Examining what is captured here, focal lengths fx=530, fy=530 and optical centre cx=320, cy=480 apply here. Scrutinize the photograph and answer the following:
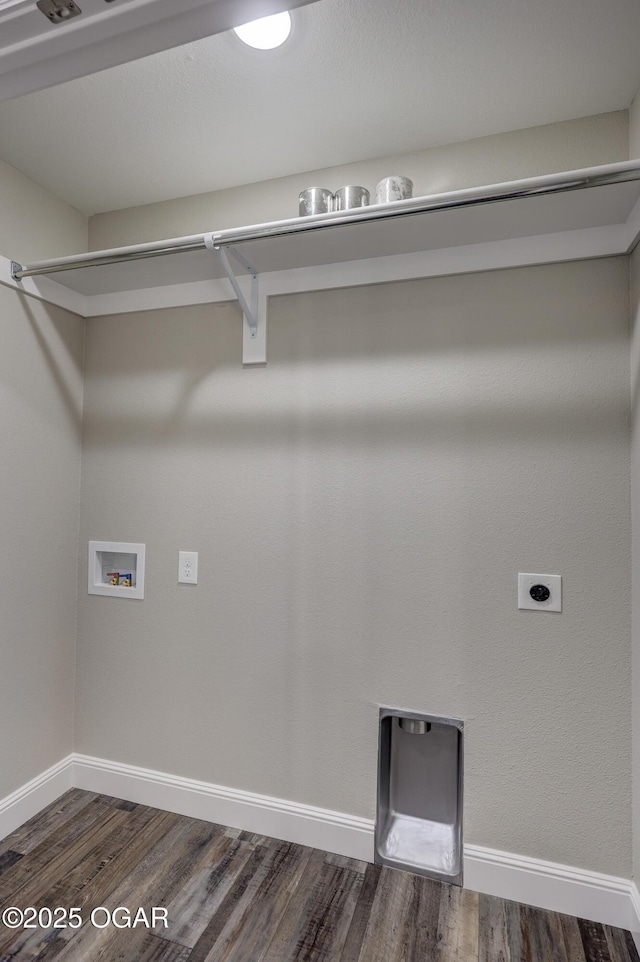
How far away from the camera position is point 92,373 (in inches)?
88.9

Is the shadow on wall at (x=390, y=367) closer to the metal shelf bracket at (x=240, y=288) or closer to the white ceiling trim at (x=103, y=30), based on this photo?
the metal shelf bracket at (x=240, y=288)

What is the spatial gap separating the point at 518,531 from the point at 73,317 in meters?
1.94

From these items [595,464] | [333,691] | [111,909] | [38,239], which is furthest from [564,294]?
[111,909]

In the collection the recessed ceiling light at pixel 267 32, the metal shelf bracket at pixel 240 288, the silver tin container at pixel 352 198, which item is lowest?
the metal shelf bracket at pixel 240 288

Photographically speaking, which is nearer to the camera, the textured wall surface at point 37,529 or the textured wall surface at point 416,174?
the textured wall surface at point 416,174

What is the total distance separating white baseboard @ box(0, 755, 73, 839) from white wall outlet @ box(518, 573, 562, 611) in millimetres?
1910

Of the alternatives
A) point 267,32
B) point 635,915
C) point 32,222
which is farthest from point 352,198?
point 635,915

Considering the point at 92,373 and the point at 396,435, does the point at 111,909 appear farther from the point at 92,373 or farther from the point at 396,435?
the point at 92,373

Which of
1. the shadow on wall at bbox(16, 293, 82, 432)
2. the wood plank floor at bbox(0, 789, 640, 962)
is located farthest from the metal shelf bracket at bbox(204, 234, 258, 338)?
the wood plank floor at bbox(0, 789, 640, 962)

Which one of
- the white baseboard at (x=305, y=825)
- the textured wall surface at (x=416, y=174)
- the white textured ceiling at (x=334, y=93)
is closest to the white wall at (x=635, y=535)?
the white baseboard at (x=305, y=825)

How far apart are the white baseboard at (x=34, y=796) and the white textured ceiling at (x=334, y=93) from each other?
231 centimetres

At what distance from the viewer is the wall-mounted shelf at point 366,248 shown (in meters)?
1.43

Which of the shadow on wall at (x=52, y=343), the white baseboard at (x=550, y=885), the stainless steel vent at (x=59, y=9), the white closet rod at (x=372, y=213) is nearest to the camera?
the stainless steel vent at (x=59, y=9)

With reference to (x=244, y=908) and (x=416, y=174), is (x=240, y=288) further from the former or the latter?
(x=244, y=908)
